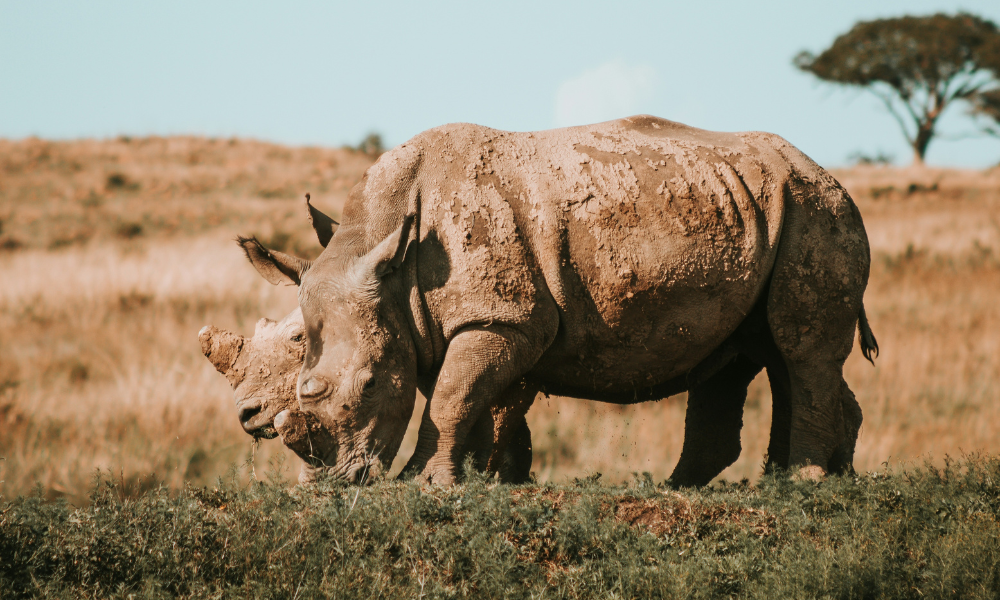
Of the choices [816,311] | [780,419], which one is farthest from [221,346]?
[780,419]

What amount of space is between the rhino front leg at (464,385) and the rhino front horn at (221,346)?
4.57 ft

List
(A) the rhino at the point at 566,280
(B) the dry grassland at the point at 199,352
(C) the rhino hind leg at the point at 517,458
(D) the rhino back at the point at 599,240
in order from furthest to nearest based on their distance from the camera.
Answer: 1. (B) the dry grassland at the point at 199,352
2. (C) the rhino hind leg at the point at 517,458
3. (D) the rhino back at the point at 599,240
4. (A) the rhino at the point at 566,280

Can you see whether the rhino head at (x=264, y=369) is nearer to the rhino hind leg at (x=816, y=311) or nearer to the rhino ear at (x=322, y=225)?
the rhino ear at (x=322, y=225)

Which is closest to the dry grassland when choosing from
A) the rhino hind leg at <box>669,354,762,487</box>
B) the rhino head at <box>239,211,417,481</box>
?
the rhino hind leg at <box>669,354,762,487</box>

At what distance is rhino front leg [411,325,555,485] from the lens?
5.47 meters

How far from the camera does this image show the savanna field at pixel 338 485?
4602 millimetres

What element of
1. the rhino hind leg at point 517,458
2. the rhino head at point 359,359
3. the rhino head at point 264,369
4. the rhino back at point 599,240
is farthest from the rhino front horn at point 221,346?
the rhino hind leg at point 517,458

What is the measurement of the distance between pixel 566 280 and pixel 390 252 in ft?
3.68

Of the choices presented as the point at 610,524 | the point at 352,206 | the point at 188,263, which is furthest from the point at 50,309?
the point at 610,524

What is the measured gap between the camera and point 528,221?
5.75 metres

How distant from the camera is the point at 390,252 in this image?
17.7 feet

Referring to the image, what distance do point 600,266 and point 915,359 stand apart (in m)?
12.1

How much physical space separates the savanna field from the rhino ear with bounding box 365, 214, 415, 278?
1.28 metres

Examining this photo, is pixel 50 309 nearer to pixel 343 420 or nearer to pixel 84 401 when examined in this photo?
pixel 84 401
